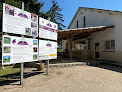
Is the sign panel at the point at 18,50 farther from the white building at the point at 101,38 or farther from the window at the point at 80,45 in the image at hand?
the window at the point at 80,45

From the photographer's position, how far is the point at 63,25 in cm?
3262

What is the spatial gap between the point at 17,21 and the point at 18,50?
1.32 meters

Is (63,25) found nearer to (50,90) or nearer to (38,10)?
(38,10)

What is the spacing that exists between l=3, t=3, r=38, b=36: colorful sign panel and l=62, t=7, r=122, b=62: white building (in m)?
4.56

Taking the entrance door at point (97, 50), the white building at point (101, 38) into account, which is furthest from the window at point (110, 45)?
the entrance door at point (97, 50)

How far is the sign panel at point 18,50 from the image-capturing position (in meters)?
3.56

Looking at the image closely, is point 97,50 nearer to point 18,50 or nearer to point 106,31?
point 106,31

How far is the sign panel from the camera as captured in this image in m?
3.56

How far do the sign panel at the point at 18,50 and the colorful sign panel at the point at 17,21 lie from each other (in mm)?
368

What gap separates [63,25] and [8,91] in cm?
3085

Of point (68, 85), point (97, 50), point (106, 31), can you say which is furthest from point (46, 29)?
point (97, 50)

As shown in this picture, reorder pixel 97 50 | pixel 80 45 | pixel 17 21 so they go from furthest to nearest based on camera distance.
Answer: pixel 80 45 < pixel 97 50 < pixel 17 21

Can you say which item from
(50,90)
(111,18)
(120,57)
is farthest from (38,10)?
(50,90)

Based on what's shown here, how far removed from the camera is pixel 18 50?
3.97 meters
